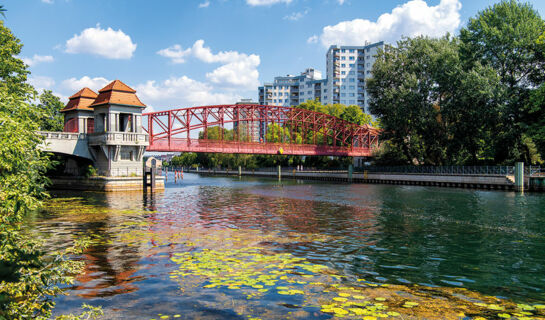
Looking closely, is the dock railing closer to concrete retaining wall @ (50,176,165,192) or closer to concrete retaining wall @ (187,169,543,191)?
concrete retaining wall @ (187,169,543,191)

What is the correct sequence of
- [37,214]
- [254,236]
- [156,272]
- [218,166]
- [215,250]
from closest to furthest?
[156,272]
[215,250]
[254,236]
[37,214]
[218,166]

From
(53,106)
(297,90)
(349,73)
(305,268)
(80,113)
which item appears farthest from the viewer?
(297,90)

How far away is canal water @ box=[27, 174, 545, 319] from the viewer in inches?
335

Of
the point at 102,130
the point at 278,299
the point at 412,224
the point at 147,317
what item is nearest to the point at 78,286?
the point at 147,317

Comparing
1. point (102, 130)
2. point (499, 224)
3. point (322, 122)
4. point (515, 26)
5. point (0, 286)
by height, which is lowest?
point (499, 224)

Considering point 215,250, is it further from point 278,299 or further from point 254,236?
point 278,299

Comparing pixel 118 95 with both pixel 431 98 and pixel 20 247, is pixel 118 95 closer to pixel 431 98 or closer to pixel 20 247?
pixel 431 98

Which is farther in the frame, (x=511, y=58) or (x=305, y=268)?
(x=511, y=58)

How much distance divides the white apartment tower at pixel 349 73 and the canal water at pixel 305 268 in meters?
144

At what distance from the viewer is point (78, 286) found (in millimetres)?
10039

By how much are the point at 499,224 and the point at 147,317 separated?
20.8m

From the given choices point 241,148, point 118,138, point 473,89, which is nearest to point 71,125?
point 118,138

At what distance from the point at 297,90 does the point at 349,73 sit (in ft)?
109

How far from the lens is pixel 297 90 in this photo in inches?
7470
